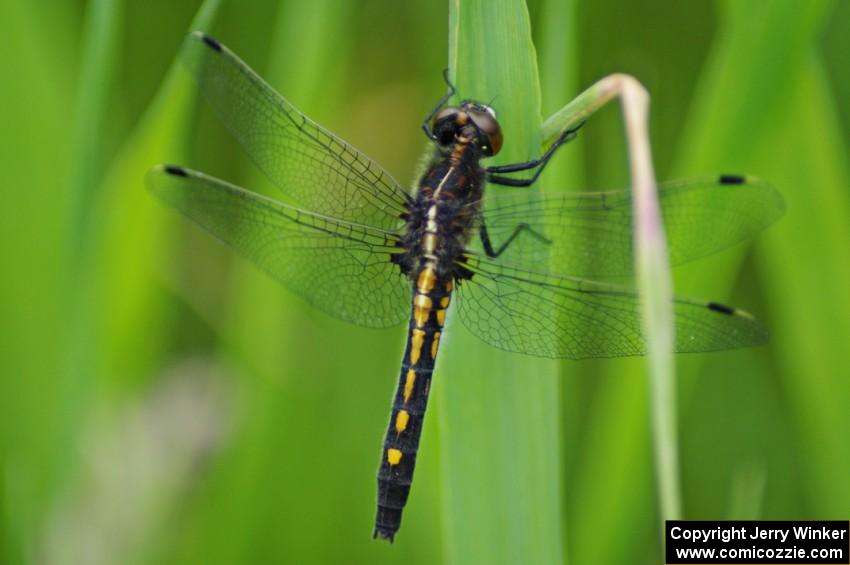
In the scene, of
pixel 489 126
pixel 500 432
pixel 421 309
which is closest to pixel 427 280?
pixel 421 309

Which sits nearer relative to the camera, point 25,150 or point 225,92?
point 225,92

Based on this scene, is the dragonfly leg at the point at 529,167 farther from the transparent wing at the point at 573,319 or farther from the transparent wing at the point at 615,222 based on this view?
the transparent wing at the point at 573,319

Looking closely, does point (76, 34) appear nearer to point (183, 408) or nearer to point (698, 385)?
point (183, 408)

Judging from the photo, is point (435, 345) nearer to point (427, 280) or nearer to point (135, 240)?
point (427, 280)

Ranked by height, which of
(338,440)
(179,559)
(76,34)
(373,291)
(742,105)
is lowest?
(179,559)

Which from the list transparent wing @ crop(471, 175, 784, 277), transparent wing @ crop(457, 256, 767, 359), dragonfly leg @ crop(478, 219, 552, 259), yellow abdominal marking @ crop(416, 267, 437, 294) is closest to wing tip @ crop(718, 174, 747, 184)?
transparent wing @ crop(471, 175, 784, 277)

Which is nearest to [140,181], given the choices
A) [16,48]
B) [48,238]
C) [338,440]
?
[48,238]

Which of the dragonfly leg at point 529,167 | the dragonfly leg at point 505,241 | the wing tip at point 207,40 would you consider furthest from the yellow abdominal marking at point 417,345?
the wing tip at point 207,40
